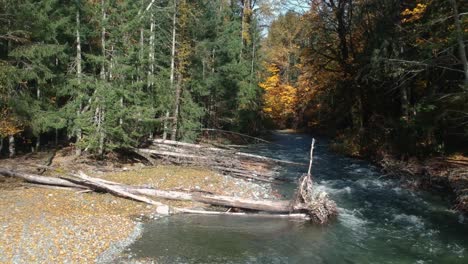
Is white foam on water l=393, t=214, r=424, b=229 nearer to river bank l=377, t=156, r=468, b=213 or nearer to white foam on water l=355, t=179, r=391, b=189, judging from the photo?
river bank l=377, t=156, r=468, b=213

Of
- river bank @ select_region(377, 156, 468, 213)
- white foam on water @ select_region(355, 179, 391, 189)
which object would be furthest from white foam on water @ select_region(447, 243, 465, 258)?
white foam on water @ select_region(355, 179, 391, 189)

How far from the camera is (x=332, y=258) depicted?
32.5ft

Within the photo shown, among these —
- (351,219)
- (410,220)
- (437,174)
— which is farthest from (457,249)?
(437,174)

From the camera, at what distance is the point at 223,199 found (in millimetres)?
13227

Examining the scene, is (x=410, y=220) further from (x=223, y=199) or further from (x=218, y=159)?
(x=218, y=159)

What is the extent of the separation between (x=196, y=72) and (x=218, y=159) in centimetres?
1305

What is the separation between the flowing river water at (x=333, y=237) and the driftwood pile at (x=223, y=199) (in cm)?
44

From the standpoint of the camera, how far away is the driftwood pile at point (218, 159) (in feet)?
61.1

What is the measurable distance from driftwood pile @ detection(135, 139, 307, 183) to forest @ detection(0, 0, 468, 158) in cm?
131

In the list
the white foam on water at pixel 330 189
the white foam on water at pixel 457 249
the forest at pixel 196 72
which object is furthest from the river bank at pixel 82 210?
the white foam on water at pixel 457 249

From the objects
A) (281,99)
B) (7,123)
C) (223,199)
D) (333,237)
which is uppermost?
(281,99)

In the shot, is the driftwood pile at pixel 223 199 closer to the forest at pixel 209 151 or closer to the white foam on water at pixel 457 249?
the forest at pixel 209 151

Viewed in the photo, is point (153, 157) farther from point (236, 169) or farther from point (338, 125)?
point (338, 125)

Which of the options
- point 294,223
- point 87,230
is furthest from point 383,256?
point 87,230
